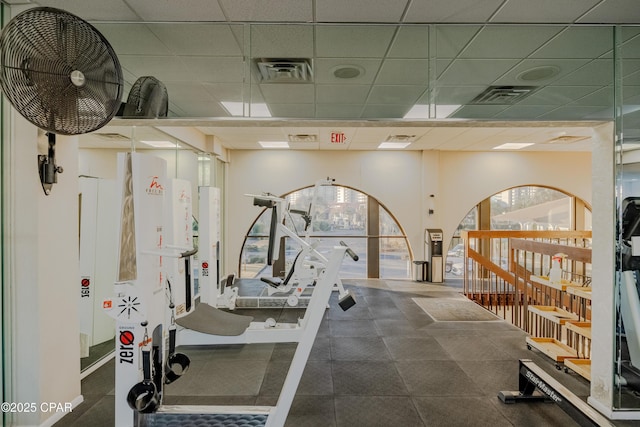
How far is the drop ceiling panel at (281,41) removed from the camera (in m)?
2.77

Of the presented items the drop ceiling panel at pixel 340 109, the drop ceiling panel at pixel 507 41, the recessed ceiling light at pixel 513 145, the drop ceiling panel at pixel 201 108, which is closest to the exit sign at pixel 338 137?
the drop ceiling panel at pixel 340 109

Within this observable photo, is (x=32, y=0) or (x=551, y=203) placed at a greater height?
(x=32, y=0)

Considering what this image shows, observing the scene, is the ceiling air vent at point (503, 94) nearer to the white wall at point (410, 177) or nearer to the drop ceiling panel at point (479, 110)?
the drop ceiling panel at point (479, 110)

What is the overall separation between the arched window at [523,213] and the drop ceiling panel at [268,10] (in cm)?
685

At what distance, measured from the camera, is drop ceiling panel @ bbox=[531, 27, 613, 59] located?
2715 millimetres

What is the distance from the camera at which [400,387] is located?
2941 millimetres

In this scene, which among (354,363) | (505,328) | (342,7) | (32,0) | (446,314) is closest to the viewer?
(32,0)

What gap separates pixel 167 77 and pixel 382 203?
18.1 ft

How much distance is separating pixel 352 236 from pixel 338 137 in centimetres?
269

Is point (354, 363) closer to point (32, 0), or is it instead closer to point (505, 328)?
point (505, 328)

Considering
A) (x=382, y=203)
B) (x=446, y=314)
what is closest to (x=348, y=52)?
(x=446, y=314)

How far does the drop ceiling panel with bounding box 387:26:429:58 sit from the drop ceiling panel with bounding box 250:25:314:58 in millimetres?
775

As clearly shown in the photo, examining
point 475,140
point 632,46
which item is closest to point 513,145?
point 475,140

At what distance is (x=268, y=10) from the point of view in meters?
2.52
